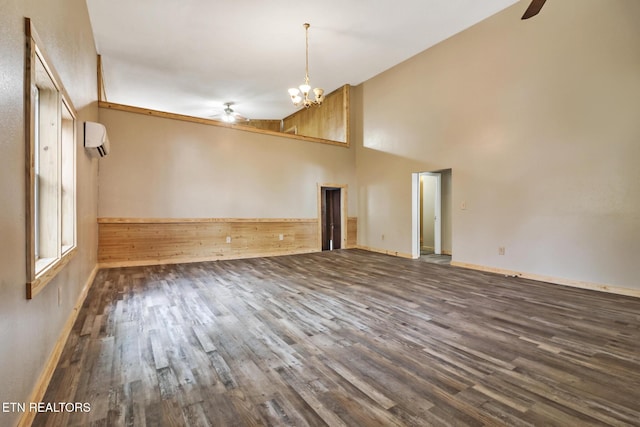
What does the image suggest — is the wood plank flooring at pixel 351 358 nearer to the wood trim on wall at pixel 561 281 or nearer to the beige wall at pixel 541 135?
the wood trim on wall at pixel 561 281

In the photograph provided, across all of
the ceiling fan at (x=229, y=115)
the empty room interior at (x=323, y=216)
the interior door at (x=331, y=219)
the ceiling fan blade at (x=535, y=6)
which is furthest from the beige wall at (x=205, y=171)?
the ceiling fan blade at (x=535, y=6)

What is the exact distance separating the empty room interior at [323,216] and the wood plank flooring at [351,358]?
2cm

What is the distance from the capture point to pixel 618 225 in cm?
360

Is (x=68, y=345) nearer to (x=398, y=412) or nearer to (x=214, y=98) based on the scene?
(x=398, y=412)

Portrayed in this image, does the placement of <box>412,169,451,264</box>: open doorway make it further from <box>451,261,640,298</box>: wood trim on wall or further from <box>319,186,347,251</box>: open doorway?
<box>319,186,347,251</box>: open doorway

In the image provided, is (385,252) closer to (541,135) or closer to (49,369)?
(541,135)

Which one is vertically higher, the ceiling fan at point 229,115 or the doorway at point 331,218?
the ceiling fan at point 229,115

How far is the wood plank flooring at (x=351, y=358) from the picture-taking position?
1.48 meters

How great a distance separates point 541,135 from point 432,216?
3675 millimetres

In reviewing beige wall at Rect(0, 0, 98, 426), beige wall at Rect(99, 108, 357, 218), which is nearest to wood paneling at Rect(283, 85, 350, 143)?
beige wall at Rect(99, 108, 357, 218)

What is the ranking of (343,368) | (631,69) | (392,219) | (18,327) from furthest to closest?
(392,219)
(631,69)
(343,368)
(18,327)

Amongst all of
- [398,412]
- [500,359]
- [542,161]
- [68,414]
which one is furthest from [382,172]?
[68,414]

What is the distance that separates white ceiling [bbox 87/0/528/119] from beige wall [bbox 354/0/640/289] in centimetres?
72

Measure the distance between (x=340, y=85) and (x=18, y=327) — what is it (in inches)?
306
